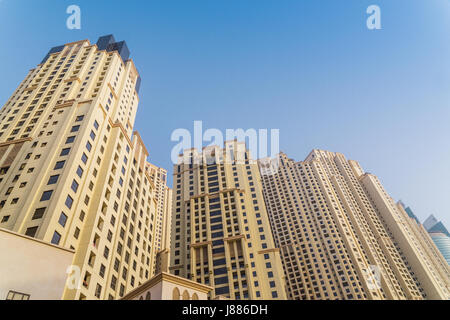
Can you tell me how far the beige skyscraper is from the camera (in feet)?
315

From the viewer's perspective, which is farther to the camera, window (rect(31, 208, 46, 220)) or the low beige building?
window (rect(31, 208, 46, 220))

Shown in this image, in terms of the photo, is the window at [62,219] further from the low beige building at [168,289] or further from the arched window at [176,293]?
the arched window at [176,293]

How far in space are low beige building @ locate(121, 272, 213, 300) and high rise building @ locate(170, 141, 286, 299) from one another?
42.9 metres

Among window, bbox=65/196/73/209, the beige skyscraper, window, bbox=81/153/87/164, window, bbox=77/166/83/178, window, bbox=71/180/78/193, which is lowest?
window, bbox=65/196/73/209

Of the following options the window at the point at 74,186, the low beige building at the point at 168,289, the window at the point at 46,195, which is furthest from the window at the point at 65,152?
the low beige building at the point at 168,289

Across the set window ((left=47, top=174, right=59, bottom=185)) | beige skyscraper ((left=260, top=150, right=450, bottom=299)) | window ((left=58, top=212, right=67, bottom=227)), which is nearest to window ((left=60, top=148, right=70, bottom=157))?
window ((left=47, top=174, right=59, bottom=185))

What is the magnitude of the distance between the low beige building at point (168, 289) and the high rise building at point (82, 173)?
1271cm

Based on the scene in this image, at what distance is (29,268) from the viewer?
25547 millimetres

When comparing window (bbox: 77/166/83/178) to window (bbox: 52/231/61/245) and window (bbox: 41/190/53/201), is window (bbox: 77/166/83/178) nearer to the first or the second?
window (bbox: 41/190/53/201)

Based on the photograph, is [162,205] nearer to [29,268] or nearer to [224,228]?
[224,228]

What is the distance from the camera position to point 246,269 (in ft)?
228
